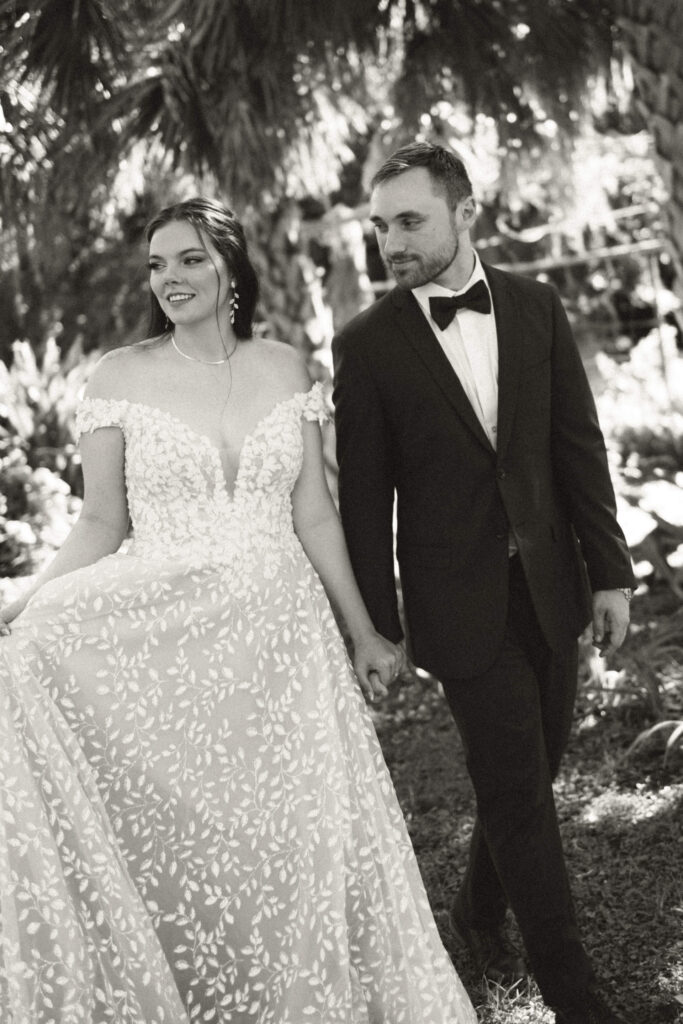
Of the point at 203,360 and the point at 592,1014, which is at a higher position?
the point at 203,360

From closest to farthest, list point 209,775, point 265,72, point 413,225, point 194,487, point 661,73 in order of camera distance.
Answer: point 209,775 → point 194,487 → point 413,225 → point 661,73 → point 265,72

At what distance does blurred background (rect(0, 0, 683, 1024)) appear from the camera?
4.34m

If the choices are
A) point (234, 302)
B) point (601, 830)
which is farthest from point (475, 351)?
point (601, 830)

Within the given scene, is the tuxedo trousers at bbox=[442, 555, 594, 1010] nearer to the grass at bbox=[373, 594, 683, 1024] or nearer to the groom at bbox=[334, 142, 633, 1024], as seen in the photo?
the groom at bbox=[334, 142, 633, 1024]

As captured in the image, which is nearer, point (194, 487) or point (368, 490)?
point (194, 487)

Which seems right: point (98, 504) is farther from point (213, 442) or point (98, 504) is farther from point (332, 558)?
point (332, 558)

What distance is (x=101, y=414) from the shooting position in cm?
297

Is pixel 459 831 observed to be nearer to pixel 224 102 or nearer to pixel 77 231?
pixel 224 102

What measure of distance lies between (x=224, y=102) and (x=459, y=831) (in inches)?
126

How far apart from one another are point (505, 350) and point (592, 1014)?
1.67 m

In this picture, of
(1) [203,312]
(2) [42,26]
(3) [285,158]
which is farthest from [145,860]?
(3) [285,158]

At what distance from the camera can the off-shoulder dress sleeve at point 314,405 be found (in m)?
3.12

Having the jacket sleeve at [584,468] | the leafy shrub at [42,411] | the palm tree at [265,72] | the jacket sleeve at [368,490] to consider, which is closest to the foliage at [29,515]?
the leafy shrub at [42,411]

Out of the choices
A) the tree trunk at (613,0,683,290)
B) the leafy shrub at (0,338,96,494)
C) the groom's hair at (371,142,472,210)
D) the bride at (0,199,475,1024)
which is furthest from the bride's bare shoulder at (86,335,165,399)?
the leafy shrub at (0,338,96,494)
